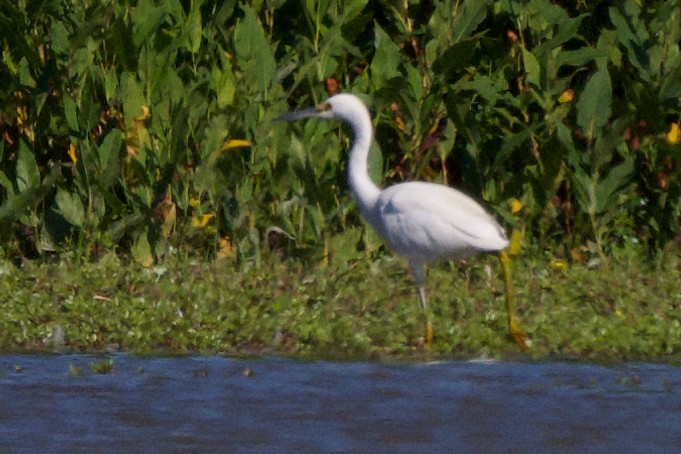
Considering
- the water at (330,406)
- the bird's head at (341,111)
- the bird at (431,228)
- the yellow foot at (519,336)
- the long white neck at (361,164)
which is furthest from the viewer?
the bird's head at (341,111)

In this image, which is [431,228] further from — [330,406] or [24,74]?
[24,74]

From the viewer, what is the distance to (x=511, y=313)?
9047 mm

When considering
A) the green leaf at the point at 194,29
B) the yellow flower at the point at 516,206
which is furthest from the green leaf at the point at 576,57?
the green leaf at the point at 194,29

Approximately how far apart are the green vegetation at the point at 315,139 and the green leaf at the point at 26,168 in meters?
0.01

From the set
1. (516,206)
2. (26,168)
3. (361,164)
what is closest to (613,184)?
(516,206)

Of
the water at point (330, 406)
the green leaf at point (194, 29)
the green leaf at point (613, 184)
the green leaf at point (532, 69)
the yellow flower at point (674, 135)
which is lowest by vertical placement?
the water at point (330, 406)

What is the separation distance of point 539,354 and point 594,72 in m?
3.10

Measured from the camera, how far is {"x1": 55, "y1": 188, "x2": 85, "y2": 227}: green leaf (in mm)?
10359

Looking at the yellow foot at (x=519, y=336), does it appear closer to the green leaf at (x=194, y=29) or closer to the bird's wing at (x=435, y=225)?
the bird's wing at (x=435, y=225)

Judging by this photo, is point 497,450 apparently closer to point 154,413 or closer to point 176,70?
point 154,413

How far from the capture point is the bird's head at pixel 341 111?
10.0 meters

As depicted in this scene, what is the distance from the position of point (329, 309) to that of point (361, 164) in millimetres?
1051

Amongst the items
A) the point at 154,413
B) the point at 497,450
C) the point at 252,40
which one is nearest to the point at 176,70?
the point at 252,40

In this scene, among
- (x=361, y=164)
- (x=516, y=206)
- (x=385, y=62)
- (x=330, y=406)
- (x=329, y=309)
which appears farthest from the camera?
(x=385, y=62)
